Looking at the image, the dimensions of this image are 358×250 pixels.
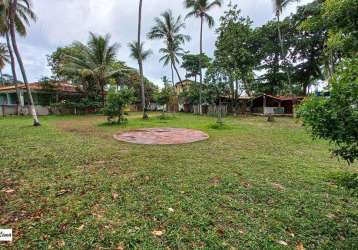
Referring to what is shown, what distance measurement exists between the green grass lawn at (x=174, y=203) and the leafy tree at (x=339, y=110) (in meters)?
0.30

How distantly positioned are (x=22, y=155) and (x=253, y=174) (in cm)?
522

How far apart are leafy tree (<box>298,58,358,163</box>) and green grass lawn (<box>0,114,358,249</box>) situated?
30 cm

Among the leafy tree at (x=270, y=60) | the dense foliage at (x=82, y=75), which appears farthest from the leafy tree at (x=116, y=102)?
the leafy tree at (x=270, y=60)

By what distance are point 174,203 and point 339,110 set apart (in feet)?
6.75

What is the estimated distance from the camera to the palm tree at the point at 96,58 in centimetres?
1928

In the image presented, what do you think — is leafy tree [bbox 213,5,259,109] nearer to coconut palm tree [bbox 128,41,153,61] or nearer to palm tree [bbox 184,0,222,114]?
palm tree [bbox 184,0,222,114]

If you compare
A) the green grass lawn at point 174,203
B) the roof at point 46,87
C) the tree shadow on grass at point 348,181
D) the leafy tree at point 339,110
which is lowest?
the green grass lawn at point 174,203

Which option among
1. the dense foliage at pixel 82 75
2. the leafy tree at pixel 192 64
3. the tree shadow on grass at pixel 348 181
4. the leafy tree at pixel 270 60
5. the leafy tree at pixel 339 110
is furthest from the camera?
the leafy tree at pixel 192 64

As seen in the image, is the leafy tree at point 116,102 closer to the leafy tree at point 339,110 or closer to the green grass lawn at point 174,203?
the green grass lawn at point 174,203

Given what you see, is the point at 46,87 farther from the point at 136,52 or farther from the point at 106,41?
the point at 136,52

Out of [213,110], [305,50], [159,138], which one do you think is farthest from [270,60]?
[159,138]

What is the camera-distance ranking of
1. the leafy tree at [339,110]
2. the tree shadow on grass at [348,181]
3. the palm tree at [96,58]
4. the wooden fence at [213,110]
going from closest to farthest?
the leafy tree at [339,110]
the tree shadow on grass at [348,181]
the palm tree at [96,58]
the wooden fence at [213,110]

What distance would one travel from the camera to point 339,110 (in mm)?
1711

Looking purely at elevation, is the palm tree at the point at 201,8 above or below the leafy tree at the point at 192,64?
above
